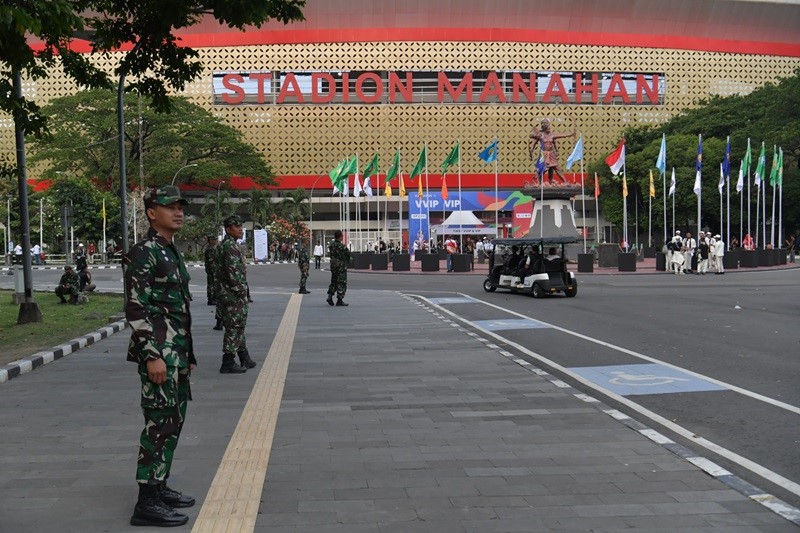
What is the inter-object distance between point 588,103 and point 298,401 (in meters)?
78.1

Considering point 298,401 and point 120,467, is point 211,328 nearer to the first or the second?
point 298,401

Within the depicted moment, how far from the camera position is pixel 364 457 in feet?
21.5

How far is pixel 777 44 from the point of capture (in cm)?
8419

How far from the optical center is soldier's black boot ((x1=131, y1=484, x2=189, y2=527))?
16.1ft

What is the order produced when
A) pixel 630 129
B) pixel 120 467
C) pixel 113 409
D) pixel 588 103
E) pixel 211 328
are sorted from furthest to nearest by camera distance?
1. pixel 588 103
2. pixel 630 129
3. pixel 211 328
4. pixel 113 409
5. pixel 120 467

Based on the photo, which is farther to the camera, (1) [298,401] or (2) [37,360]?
(2) [37,360]

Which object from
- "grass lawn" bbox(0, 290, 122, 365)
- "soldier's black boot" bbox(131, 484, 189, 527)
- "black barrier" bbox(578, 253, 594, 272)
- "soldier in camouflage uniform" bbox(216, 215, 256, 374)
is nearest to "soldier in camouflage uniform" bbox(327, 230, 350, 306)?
"grass lawn" bbox(0, 290, 122, 365)

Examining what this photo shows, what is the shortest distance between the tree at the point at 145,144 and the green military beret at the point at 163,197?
198 feet

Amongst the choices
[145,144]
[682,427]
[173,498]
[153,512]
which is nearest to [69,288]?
[682,427]

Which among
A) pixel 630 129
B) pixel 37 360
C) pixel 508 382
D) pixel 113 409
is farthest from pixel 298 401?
pixel 630 129

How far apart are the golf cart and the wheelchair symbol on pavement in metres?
13.9

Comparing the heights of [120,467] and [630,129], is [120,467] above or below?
below

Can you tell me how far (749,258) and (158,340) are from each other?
4331 centimetres

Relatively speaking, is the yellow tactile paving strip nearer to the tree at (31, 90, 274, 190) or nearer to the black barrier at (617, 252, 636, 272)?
the black barrier at (617, 252, 636, 272)
